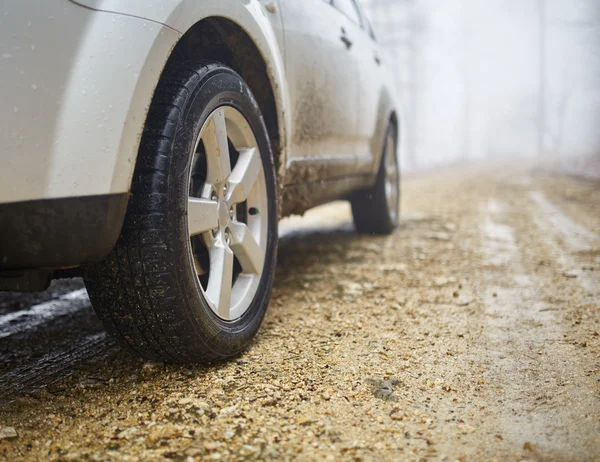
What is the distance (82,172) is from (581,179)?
10.8 meters

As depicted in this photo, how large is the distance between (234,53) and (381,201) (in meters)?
2.42

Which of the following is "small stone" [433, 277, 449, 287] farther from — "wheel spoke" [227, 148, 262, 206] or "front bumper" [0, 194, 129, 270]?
"front bumper" [0, 194, 129, 270]

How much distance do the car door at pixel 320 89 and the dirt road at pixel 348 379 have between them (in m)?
0.69

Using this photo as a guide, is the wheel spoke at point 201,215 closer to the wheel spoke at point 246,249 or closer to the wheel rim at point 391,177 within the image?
the wheel spoke at point 246,249

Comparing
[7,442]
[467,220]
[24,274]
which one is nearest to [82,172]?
[24,274]

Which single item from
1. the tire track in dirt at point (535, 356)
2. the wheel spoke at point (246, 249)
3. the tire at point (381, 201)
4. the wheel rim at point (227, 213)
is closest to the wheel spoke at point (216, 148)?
the wheel rim at point (227, 213)

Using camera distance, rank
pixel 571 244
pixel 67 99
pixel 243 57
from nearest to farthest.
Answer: pixel 67 99 < pixel 243 57 < pixel 571 244

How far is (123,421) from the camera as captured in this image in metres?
1.46

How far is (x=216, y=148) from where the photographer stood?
179 centimetres

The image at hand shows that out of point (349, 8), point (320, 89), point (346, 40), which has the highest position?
point (349, 8)

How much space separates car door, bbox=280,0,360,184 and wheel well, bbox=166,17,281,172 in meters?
0.14


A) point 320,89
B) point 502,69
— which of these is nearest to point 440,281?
point 320,89

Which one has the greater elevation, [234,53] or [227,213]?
[234,53]

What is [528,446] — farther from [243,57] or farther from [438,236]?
[438,236]
